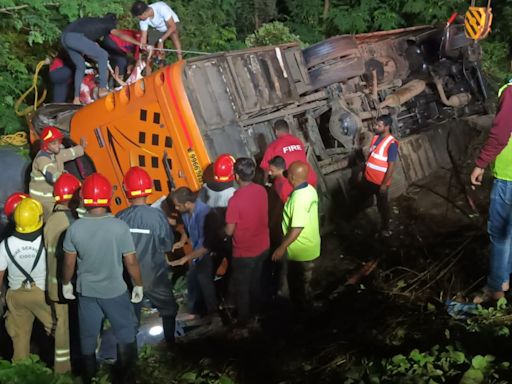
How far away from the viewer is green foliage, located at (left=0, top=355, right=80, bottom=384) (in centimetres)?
355

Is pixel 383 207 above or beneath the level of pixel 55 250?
beneath

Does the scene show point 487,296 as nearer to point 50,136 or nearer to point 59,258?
point 59,258

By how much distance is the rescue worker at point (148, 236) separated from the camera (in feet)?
14.9

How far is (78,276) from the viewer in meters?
4.07

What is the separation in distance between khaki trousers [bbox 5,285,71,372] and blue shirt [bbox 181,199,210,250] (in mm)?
1251

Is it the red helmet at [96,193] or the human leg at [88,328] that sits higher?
the red helmet at [96,193]

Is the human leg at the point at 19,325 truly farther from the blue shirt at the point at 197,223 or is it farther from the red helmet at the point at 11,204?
the blue shirt at the point at 197,223

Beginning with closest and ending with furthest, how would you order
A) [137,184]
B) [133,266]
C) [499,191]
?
[133,266], [499,191], [137,184]

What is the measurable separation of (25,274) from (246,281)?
5.96 feet

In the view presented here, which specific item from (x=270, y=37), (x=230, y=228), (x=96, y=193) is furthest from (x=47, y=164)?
(x=270, y=37)

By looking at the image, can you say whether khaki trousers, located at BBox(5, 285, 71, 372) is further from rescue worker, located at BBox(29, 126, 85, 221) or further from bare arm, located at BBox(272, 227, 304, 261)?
bare arm, located at BBox(272, 227, 304, 261)

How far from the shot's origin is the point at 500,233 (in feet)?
14.1

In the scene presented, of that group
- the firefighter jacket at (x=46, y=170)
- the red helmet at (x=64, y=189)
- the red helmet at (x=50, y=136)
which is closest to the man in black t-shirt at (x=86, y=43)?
the red helmet at (x=50, y=136)

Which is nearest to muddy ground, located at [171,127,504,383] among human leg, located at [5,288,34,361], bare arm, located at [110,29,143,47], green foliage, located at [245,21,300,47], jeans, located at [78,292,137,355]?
jeans, located at [78,292,137,355]
